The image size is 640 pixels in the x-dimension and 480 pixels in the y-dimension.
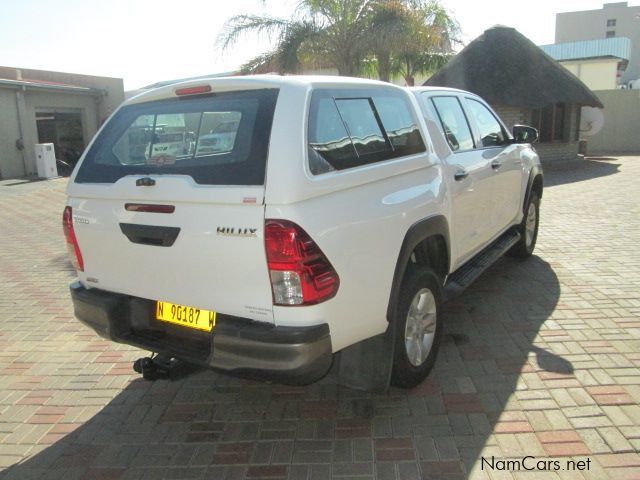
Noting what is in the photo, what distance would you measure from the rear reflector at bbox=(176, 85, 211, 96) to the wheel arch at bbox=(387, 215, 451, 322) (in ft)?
4.53

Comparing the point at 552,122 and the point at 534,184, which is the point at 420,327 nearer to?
the point at 534,184

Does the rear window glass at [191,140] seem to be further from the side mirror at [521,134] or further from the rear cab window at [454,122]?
the side mirror at [521,134]

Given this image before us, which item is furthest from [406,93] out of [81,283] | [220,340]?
[81,283]

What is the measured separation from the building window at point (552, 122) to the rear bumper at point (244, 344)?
16.8m

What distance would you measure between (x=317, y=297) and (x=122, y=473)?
4.64ft

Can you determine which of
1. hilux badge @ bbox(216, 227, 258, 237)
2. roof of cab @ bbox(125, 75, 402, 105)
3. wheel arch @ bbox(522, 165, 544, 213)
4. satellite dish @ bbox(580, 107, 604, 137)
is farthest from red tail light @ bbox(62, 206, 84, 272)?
satellite dish @ bbox(580, 107, 604, 137)

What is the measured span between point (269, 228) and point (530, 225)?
467 cm

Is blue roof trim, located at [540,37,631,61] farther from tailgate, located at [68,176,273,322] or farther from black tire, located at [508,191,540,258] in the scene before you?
tailgate, located at [68,176,273,322]

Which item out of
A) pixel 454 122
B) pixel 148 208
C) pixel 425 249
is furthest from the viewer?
pixel 454 122

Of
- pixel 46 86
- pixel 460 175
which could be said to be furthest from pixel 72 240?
pixel 46 86

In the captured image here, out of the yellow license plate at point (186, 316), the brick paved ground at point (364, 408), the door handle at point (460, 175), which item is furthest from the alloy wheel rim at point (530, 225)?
the yellow license plate at point (186, 316)

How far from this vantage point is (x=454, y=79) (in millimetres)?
17656

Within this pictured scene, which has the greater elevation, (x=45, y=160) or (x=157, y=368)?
(x=45, y=160)

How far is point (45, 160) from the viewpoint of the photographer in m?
17.6
